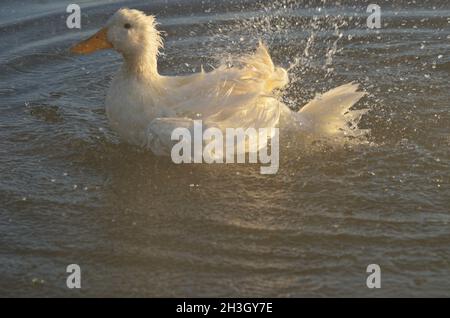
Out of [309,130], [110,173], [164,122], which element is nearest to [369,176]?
[309,130]

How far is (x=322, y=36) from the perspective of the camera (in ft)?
26.9

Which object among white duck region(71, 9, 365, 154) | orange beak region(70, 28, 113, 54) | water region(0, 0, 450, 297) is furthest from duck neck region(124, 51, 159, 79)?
water region(0, 0, 450, 297)

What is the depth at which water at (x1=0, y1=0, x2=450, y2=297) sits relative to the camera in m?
4.32

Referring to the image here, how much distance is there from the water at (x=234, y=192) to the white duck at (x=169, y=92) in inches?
12.8

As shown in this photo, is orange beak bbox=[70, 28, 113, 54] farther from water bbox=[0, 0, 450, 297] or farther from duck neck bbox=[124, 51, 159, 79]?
water bbox=[0, 0, 450, 297]

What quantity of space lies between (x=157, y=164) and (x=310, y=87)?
2.11 meters

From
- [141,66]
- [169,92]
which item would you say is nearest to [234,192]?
[169,92]

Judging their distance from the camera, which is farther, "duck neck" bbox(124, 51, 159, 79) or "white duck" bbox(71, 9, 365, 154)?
"duck neck" bbox(124, 51, 159, 79)

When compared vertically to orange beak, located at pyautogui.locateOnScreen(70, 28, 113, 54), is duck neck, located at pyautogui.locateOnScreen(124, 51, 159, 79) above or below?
below

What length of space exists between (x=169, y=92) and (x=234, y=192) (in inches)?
38.8

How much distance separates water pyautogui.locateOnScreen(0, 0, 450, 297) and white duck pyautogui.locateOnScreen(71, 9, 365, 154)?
326 millimetres

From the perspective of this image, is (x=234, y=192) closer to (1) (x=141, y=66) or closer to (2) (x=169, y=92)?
(2) (x=169, y=92)

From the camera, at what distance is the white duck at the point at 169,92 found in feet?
18.2

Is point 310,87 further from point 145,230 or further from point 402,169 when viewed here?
point 145,230
